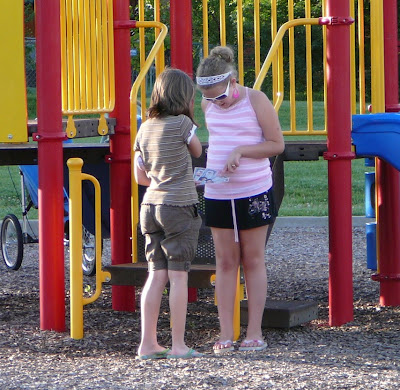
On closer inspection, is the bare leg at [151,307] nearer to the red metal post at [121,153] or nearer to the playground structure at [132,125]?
the playground structure at [132,125]

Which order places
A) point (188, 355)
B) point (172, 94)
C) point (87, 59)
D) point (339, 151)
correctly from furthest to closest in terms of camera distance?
1. point (87, 59)
2. point (339, 151)
3. point (188, 355)
4. point (172, 94)

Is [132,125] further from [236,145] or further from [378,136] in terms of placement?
[378,136]

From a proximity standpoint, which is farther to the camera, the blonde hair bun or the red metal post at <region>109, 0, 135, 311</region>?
the red metal post at <region>109, 0, 135, 311</region>

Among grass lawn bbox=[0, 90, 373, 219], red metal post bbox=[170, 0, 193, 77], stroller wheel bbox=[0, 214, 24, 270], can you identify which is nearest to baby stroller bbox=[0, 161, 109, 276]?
stroller wheel bbox=[0, 214, 24, 270]

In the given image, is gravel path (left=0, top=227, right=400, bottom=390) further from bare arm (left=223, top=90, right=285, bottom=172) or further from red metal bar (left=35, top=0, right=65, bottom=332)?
bare arm (left=223, top=90, right=285, bottom=172)

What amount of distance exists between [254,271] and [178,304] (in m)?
0.45

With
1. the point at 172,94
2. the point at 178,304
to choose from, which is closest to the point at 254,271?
the point at 178,304

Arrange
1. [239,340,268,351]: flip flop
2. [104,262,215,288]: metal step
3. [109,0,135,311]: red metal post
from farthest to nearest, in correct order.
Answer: [109,0,135,311]: red metal post
[104,262,215,288]: metal step
[239,340,268,351]: flip flop

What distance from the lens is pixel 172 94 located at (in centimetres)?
472

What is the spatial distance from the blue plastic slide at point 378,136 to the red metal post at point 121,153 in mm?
1532

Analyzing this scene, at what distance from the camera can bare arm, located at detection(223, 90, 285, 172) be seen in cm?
479

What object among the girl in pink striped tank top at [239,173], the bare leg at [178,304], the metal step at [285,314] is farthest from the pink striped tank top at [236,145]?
the metal step at [285,314]

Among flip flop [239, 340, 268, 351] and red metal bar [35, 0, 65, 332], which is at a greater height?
red metal bar [35, 0, 65, 332]

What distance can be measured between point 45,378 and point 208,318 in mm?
2108
